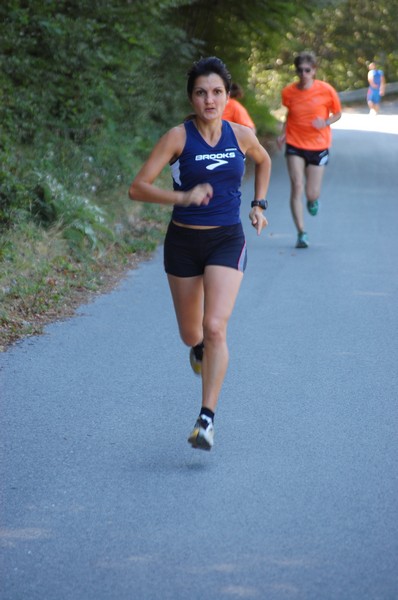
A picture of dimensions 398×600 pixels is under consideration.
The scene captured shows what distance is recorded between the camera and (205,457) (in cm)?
573

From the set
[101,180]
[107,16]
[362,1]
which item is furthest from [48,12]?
[362,1]

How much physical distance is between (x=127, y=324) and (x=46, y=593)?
502 cm

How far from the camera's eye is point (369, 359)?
789cm

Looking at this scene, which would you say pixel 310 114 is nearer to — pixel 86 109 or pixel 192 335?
pixel 86 109

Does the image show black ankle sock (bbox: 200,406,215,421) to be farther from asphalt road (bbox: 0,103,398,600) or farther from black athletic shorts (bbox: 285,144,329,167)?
black athletic shorts (bbox: 285,144,329,167)

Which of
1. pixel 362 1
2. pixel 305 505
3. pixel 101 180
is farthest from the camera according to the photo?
pixel 362 1

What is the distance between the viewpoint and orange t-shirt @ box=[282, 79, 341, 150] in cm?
1286

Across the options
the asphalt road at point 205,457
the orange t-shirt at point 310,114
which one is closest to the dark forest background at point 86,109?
the asphalt road at point 205,457

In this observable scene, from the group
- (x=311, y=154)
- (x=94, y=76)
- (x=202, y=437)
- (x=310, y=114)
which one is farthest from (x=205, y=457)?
(x=94, y=76)

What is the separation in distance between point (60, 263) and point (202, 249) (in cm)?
505

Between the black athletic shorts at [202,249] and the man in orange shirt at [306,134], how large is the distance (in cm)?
695

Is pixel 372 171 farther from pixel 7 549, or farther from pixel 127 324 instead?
pixel 7 549

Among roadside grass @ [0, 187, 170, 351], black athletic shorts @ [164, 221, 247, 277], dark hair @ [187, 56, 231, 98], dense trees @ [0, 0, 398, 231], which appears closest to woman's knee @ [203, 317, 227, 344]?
black athletic shorts @ [164, 221, 247, 277]

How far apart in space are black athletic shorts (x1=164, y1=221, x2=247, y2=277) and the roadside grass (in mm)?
2461
